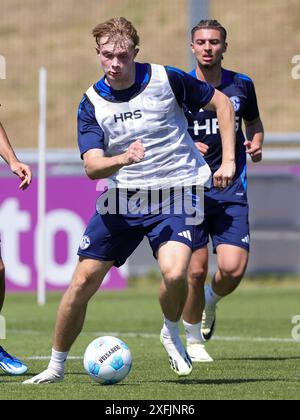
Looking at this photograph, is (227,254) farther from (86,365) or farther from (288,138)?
(288,138)

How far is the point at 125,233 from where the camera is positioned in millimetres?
6980

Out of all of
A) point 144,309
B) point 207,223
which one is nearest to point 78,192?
point 144,309

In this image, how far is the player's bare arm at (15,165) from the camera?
23.6ft

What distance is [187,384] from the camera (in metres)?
6.92

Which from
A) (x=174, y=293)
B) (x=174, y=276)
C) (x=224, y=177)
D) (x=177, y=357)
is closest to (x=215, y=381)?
(x=177, y=357)

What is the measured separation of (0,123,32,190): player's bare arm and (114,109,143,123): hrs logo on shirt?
2.34 feet

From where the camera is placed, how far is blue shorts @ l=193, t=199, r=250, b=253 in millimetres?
8828

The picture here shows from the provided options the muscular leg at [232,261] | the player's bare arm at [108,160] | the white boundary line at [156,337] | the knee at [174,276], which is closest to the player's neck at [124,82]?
the player's bare arm at [108,160]

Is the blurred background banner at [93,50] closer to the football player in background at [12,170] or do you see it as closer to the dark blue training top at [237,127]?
the dark blue training top at [237,127]

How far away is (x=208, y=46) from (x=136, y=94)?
74.7 inches

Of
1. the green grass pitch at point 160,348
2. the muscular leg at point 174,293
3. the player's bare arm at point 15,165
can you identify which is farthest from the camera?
the player's bare arm at point 15,165

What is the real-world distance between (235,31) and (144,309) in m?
11.5

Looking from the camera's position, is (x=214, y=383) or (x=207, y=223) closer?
(x=214, y=383)

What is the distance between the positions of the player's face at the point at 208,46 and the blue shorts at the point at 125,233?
6.84ft
